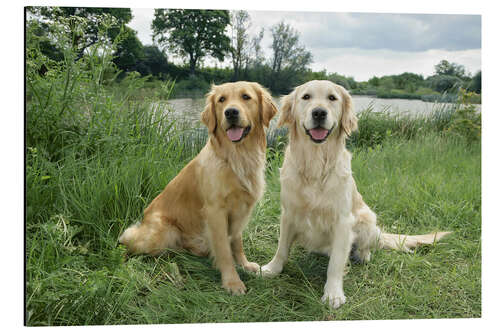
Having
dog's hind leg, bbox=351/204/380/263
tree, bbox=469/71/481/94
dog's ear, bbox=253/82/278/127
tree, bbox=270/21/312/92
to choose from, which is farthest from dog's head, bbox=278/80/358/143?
tree, bbox=469/71/481/94

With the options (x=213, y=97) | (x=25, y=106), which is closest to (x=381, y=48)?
(x=213, y=97)

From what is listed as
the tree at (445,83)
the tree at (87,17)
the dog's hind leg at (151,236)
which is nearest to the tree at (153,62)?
the tree at (87,17)

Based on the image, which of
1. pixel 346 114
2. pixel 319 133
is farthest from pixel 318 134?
pixel 346 114

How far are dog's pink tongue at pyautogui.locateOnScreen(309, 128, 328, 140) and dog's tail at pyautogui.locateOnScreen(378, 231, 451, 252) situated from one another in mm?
993

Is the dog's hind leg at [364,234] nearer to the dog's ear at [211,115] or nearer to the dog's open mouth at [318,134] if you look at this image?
the dog's open mouth at [318,134]

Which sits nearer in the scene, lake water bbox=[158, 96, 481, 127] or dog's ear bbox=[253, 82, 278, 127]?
dog's ear bbox=[253, 82, 278, 127]

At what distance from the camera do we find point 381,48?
248cm

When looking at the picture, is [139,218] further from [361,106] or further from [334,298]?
[361,106]

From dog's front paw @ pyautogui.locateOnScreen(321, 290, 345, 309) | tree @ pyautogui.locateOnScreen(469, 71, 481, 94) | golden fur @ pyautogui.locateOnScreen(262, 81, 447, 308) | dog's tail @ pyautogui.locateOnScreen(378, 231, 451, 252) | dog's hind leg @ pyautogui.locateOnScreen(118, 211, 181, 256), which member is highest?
tree @ pyautogui.locateOnScreen(469, 71, 481, 94)

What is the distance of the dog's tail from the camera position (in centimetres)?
254

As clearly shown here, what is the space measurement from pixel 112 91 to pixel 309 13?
1.42 m

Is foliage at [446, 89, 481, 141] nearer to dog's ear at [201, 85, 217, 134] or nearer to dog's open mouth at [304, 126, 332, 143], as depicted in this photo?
dog's open mouth at [304, 126, 332, 143]

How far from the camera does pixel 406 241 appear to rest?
8.40 ft

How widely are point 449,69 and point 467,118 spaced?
1.31 feet
